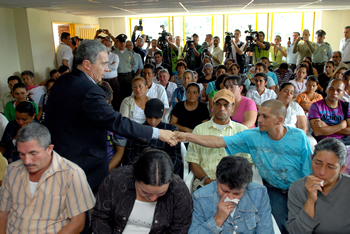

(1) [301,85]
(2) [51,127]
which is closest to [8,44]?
(2) [51,127]

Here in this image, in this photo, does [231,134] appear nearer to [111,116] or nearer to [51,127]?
[111,116]

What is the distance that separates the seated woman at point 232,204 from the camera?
5.03 ft

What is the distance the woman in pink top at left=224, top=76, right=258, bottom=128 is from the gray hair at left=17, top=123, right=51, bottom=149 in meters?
2.00

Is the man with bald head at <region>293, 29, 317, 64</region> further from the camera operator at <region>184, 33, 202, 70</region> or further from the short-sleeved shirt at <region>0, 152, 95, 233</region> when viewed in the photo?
the short-sleeved shirt at <region>0, 152, 95, 233</region>

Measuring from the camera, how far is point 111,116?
185cm

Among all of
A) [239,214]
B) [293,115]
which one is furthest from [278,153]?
[293,115]

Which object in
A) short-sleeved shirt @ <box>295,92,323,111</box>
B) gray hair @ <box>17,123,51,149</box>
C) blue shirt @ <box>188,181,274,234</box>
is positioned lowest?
blue shirt @ <box>188,181,274,234</box>

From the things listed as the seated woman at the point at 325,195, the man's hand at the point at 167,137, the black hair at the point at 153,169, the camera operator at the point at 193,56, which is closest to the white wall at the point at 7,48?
the camera operator at the point at 193,56

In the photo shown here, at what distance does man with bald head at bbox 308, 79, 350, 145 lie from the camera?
3076mm

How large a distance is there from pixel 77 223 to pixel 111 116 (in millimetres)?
686

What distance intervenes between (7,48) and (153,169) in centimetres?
575

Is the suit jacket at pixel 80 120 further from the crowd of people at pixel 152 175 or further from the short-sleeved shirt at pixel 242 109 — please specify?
the short-sleeved shirt at pixel 242 109

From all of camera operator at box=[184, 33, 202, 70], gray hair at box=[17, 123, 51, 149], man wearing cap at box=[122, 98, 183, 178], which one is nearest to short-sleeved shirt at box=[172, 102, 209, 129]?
man wearing cap at box=[122, 98, 183, 178]

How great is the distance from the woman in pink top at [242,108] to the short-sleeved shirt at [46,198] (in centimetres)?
188
